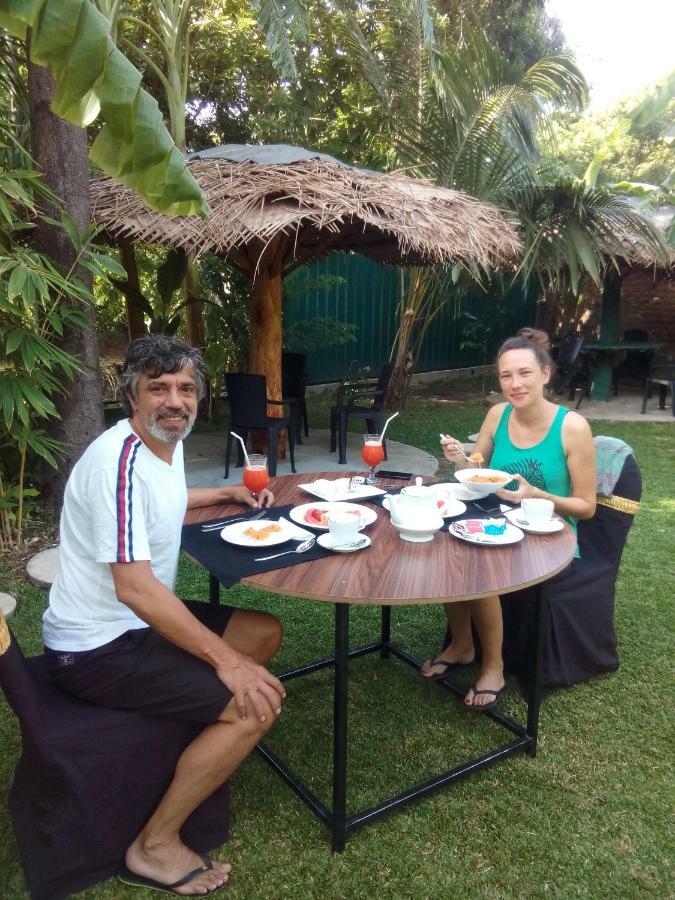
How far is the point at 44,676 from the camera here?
186cm

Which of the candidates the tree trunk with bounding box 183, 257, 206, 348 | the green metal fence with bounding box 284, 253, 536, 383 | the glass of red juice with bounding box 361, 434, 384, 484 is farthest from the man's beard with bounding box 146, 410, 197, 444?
the green metal fence with bounding box 284, 253, 536, 383

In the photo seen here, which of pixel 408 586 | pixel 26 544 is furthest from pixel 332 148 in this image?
pixel 408 586

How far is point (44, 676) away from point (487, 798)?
1.44 metres

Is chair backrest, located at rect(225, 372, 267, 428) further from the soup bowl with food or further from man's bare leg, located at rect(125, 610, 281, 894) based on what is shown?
man's bare leg, located at rect(125, 610, 281, 894)

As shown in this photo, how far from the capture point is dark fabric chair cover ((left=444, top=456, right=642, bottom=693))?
2617 mm

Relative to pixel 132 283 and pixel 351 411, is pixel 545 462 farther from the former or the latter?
pixel 132 283

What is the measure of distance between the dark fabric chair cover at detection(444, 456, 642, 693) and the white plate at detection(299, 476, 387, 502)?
0.74 meters

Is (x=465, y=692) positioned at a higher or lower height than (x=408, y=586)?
lower

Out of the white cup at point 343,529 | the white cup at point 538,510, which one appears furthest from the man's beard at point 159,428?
the white cup at point 538,510

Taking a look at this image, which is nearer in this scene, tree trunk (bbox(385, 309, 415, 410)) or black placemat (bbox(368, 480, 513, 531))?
black placemat (bbox(368, 480, 513, 531))

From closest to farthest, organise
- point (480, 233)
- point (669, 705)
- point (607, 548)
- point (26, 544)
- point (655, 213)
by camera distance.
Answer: point (669, 705) → point (607, 548) → point (26, 544) → point (480, 233) → point (655, 213)

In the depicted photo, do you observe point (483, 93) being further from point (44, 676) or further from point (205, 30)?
point (44, 676)

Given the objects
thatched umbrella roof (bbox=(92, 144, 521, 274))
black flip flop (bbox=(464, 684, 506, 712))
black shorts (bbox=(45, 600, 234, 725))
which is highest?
thatched umbrella roof (bbox=(92, 144, 521, 274))

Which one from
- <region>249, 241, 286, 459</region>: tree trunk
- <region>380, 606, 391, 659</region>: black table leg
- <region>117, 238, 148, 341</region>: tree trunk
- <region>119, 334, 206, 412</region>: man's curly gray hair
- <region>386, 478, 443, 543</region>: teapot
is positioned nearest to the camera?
<region>119, 334, 206, 412</region>: man's curly gray hair
